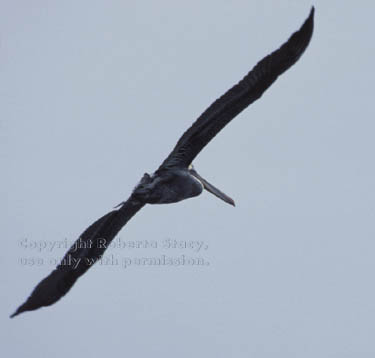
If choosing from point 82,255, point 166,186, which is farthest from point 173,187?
point 82,255

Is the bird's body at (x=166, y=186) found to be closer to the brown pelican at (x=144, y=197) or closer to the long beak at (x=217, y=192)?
the brown pelican at (x=144, y=197)

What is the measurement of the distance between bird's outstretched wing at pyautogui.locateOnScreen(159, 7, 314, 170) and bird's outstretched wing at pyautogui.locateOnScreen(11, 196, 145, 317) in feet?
5.33

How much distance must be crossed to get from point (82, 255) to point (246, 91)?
13.6 ft

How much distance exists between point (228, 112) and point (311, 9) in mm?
2338

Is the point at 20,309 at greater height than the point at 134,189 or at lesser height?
lesser

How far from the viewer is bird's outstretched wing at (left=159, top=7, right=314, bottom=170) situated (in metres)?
17.4

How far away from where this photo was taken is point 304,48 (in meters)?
17.5

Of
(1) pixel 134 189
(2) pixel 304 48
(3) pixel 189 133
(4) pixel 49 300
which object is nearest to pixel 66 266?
(4) pixel 49 300

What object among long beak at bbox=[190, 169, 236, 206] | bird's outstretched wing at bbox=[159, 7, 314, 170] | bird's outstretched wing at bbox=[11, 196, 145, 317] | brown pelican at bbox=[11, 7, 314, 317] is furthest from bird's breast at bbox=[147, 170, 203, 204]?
long beak at bbox=[190, 169, 236, 206]

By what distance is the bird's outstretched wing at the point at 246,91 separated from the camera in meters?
17.4

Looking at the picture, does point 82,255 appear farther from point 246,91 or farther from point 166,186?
point 246,91

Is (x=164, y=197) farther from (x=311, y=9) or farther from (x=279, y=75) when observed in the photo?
(x=311, y=9)

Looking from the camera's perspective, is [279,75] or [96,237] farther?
[96,237]

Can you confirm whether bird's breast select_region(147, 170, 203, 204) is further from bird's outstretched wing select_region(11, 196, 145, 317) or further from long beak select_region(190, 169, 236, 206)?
long beak select_region(190, 169, 236, 206)
